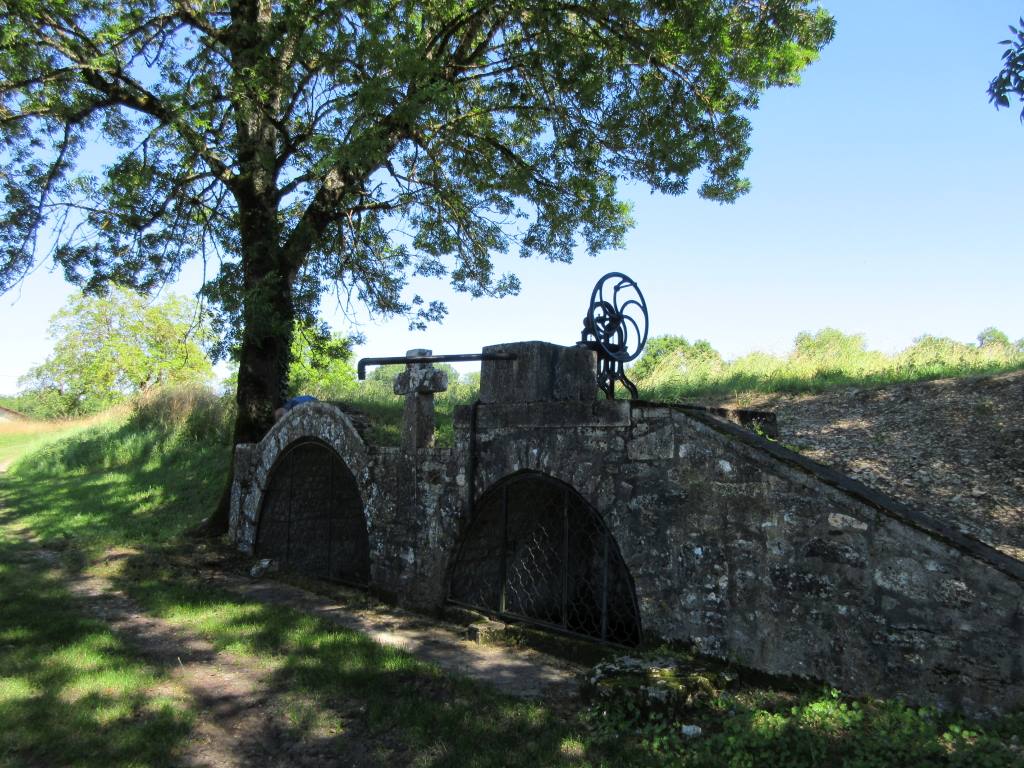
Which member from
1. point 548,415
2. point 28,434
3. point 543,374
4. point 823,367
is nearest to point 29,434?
point 28,434

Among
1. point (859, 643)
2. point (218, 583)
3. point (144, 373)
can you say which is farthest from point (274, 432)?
point (144, 373)

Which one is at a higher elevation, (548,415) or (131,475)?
(548,415)

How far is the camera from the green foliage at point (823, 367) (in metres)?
11.9

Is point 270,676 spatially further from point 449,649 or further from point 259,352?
point 259,352

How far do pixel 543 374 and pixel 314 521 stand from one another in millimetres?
5034

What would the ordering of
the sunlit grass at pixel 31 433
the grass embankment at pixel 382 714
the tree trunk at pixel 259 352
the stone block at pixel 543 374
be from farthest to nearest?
the sunlit grass at pixel 31 433
the tree trunk at pixel 259 352
the stone block at pixel 543 374
the grass embankment at pixel 382 714

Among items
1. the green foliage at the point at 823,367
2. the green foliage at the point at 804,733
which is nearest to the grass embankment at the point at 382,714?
the green foliage at the point at 804,733

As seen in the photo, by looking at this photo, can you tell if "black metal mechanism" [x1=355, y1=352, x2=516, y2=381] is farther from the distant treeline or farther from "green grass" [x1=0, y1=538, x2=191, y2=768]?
"green grass" [x1=0, y1=538, x2=191, y2=768]

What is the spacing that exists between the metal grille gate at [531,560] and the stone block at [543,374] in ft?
2.75

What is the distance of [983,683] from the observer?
3.79m

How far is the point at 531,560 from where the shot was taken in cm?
696

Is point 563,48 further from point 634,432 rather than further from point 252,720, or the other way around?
point 252,720

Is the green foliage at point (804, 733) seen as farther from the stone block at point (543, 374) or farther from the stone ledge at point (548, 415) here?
the stone block at point (543, 374)

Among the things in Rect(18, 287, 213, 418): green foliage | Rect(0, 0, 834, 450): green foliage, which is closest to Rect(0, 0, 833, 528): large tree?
Rect(0, 0, 834, 450): green foliage
